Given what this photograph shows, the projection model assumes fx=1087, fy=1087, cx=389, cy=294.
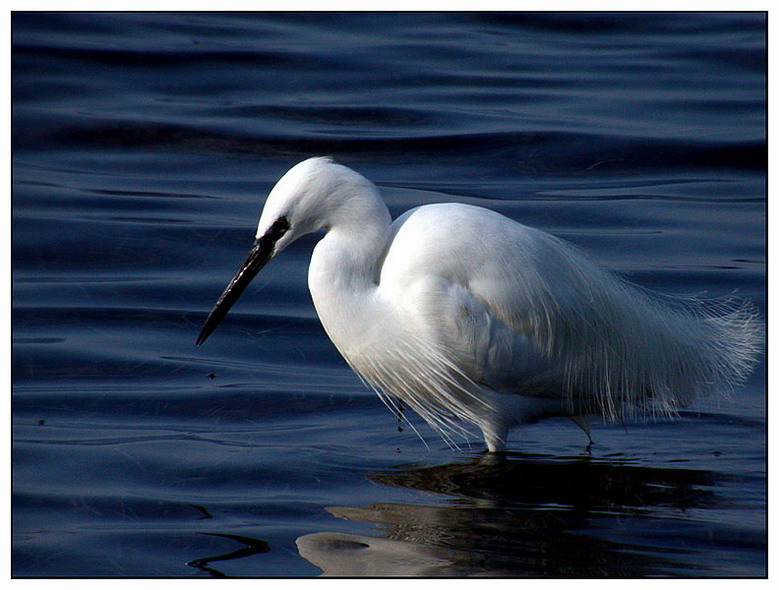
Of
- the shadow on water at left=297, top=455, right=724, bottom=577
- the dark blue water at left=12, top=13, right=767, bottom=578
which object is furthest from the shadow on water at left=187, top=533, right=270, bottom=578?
the shadow on water at left=297, top=455, right=724, bottom=577

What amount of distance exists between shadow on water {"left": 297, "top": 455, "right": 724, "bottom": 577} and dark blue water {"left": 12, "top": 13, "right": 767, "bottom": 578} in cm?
1

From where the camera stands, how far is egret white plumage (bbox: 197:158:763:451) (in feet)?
11.9

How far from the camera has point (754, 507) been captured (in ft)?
11.5

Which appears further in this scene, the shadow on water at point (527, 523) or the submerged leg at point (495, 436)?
the submerged leg at point (495, 436)

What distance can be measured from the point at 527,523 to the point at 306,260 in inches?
121

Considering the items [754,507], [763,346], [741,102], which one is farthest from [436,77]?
[754,507]

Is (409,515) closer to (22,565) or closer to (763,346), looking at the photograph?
(22,565)

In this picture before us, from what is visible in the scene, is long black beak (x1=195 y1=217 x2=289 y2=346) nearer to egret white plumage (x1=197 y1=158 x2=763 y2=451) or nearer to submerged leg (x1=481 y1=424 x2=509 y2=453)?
egret white plumage (x1=197 y1=158 x2=763 y2=451)

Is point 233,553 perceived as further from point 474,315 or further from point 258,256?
point 474,315

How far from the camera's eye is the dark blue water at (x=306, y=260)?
331 cm

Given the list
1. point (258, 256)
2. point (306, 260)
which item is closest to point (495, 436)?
point (258, 256)

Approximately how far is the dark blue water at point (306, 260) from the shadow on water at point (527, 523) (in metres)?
0.01

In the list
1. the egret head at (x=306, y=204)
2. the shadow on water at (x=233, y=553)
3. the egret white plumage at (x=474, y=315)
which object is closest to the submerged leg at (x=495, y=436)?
the egret white plumage at (x=474, y=315)

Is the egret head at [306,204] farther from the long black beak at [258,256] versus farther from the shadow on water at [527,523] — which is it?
the shadow on water at [527,523]
